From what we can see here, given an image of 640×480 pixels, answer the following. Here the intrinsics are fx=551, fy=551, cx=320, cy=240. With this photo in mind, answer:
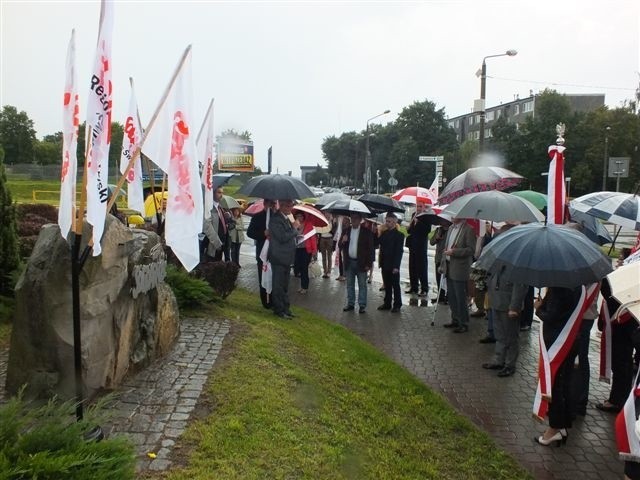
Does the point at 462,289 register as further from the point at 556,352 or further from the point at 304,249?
A: the point at 304,249

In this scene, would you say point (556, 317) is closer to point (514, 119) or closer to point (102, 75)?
point (102, 75)

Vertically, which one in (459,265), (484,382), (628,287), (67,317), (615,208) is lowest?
(484,382)

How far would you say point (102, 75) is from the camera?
330 cm

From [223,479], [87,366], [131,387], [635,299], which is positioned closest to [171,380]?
[131,387]

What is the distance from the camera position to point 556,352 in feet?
15.9

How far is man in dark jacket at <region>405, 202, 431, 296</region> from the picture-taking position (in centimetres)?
1116

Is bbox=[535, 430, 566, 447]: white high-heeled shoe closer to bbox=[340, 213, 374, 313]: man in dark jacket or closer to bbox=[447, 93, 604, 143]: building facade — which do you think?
bbox=[340, 213, 374, 313]: man in dark jacket

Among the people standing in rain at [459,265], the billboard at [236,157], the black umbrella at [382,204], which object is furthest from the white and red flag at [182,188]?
the billboard at [236,157]

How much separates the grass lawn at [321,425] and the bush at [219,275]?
5.89 feet

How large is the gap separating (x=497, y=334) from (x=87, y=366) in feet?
15.7

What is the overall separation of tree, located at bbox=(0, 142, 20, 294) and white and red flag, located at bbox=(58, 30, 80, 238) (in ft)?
13.5

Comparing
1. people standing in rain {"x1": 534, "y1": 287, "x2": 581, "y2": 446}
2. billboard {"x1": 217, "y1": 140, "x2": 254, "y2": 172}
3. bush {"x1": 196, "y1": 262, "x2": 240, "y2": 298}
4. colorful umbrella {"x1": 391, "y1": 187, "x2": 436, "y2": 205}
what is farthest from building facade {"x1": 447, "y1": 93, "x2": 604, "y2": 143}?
people standing in rain {"x1": 534, "y1": 287, "x2": 581, "y2": 446}

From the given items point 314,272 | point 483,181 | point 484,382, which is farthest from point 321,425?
point 314,272

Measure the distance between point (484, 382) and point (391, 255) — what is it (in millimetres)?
3610
